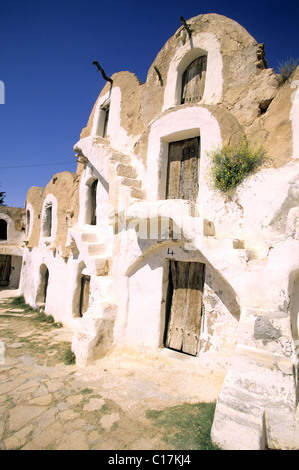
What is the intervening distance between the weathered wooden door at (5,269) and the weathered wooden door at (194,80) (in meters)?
15.1

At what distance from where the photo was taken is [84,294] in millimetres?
7625

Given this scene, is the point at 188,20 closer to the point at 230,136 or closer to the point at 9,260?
the point at 230,136

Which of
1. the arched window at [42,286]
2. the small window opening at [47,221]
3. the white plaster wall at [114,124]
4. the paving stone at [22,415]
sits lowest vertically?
the paving stone at [22,415]

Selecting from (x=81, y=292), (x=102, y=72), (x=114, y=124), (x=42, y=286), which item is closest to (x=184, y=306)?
(x=81, y=292)

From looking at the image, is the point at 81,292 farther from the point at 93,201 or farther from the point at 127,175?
the point at 127,175

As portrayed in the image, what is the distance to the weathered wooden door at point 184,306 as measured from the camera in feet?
14.7

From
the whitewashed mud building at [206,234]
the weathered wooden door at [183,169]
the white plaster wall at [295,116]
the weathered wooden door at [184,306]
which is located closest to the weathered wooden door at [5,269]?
the whitewashed mud building at [206,234]

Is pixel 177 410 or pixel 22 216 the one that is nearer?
pixel 177 410

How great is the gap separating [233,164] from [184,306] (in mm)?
2627

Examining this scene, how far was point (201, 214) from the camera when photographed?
4531 mm

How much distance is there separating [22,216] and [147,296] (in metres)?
14.3

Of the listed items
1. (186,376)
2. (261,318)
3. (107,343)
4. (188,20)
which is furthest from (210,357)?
(188,20)

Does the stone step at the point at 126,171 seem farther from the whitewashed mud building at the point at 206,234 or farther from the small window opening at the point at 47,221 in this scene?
the small window opening at the point at 47,221

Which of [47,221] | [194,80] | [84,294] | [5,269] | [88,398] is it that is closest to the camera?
[88,398]
